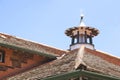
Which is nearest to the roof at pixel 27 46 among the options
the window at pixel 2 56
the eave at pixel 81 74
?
the window at pixel 2 56

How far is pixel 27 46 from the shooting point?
893 inches

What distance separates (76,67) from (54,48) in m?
9.95

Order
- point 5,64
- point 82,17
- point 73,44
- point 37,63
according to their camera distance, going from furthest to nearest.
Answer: point 82,17
point 73,44
point 37,63
point 5,64

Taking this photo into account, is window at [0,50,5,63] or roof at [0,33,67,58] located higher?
roof at [0,33,67,58]

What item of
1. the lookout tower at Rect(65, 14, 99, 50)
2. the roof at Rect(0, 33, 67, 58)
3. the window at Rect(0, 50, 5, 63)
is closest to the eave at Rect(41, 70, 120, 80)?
the roof at Rect(0, 33, 67, 58)

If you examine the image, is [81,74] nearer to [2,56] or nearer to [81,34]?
[2,56]

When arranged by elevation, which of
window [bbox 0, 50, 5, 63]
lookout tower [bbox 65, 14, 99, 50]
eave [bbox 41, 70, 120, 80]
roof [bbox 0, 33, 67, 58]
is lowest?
eave [bbox 41, 70, 120, 80]

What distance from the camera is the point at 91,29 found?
34906mm

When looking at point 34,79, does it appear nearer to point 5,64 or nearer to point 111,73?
point 111,73

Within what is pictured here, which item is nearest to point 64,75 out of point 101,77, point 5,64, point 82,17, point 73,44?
point 101,77

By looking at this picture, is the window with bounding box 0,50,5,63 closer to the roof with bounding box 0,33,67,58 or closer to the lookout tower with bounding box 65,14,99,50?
the roof with bounding box 0,33,67,58

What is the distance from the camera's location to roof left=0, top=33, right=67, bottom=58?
21.3 m

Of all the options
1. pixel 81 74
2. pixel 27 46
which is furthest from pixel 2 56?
pixel 81 74

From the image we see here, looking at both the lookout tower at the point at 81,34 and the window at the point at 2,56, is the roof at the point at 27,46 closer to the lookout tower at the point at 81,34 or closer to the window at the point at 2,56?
the window at the point at 2,56
